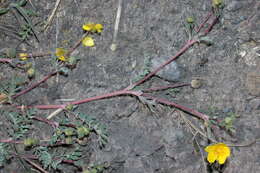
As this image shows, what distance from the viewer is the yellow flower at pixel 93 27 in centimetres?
329

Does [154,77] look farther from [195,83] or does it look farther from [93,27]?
[93,27]

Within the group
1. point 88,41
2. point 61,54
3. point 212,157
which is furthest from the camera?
point 88,41

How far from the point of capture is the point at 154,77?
3.42 metres

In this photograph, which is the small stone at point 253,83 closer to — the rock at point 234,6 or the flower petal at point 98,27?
the rock at point 234,6

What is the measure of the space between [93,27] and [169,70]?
2.66 ft

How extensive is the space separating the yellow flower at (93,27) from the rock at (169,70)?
584mm

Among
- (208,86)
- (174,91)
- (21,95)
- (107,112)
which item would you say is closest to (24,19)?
(21,95)

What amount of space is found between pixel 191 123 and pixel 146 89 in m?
0.53

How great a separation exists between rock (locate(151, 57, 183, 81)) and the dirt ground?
0.04m

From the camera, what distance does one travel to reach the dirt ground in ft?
10.9

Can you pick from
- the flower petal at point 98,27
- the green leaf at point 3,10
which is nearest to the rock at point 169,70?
the flower petal at point 98,27

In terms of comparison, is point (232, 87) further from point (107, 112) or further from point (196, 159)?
point (107, 112)

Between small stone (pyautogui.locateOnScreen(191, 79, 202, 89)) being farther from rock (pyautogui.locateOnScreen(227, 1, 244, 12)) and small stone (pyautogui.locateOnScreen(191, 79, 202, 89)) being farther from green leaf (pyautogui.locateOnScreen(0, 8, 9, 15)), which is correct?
green leaf (pyautogui.locateOnScreen(0, 8, 9, 15))

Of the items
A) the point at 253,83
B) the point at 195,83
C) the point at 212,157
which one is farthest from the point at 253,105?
the point at 212,157
